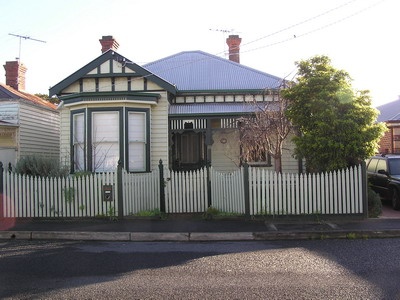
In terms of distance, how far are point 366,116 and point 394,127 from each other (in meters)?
15.9

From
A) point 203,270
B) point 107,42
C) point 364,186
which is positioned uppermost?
point 107,42

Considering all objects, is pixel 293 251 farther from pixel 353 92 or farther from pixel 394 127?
pixel 394 127

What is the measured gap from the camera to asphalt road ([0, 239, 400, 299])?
5.05 m

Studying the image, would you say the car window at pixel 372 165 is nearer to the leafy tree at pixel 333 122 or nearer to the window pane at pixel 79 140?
the leafy tree at pixel 333 122

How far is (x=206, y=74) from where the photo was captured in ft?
55.6

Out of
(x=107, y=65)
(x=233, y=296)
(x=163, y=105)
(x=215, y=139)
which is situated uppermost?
(x=107, y=65)

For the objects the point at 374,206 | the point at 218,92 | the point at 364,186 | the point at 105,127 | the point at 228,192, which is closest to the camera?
the point at 364,186

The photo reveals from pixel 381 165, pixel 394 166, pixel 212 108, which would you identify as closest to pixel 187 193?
pixel 212 108

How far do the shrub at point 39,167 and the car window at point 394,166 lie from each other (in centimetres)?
999

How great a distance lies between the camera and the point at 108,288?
5238 mm

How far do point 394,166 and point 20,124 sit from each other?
47.1ft

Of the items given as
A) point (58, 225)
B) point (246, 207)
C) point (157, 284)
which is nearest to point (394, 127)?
point (246, 207)

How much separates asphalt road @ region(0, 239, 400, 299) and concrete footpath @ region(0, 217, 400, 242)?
40 cm

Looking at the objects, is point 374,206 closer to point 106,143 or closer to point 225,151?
point 225,151
